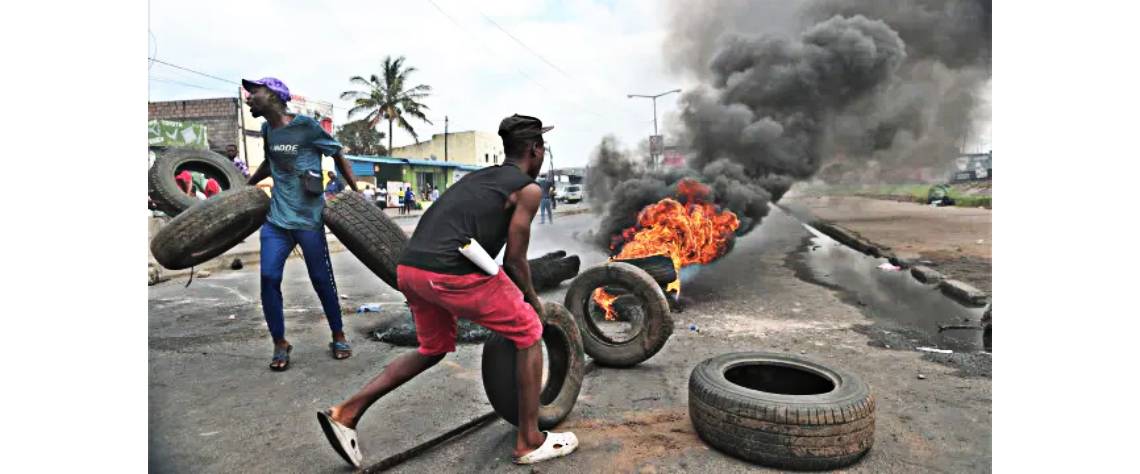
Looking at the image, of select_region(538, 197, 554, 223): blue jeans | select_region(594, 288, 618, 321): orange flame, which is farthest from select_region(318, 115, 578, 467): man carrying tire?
select_region(538, 197, 554, 223): blue jeans

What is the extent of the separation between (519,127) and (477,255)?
665mm

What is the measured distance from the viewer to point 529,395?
2.86 metres

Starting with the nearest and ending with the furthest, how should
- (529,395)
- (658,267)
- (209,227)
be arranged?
(529,395) → (209,227) → (658,267)

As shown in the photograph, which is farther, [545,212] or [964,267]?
[545,212]

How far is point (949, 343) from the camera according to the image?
5312mm

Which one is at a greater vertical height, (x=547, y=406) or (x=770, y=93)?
(x=770, y=93)

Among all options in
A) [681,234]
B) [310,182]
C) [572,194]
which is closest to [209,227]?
[310,182]

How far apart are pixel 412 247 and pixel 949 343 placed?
198 inches

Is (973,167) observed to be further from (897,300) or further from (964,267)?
(897,300)

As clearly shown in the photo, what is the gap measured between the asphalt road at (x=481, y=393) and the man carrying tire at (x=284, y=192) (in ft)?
1.91

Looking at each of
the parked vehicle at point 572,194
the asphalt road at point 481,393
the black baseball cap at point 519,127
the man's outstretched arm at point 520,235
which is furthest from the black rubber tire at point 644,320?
the parked vehicle at point 572,194

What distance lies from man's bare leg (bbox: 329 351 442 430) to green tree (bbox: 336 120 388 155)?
38211 millimetres

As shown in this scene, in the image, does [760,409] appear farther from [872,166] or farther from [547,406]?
[872,166]

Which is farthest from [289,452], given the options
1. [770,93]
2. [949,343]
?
[770,93]
